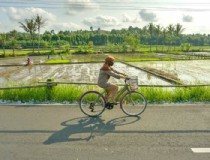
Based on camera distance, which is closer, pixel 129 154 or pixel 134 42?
pixel 129 154

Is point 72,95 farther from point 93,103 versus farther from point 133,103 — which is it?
point 133,103

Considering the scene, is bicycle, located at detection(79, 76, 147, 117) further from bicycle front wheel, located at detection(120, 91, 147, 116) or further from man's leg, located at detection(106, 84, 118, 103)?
man's leg, located at detection(106, 84, 118, 103)

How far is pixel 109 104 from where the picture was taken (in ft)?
20.2

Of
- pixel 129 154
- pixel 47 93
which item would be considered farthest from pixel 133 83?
pixel 47 93

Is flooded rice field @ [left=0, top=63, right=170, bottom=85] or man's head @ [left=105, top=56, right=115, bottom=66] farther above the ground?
man's head @ [left=105, top=56, right=115, bottom=66]

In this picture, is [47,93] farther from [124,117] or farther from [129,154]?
[129,154]

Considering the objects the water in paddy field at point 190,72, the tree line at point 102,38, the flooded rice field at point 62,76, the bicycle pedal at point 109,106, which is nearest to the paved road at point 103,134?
the bicycle pedal at point 109,106

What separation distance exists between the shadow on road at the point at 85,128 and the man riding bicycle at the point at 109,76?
73cm

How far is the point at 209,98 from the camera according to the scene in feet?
25.4

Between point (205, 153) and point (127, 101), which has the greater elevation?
point (127, 101)

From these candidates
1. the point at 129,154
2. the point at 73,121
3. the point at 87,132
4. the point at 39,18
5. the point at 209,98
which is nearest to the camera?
the point at 129,154

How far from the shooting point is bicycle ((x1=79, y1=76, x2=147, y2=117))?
6105mm

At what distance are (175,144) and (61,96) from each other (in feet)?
15.2

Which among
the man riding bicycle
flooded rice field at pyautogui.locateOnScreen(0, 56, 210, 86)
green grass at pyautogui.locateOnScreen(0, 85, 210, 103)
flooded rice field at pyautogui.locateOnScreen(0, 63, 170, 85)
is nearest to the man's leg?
the man riding bicycle
